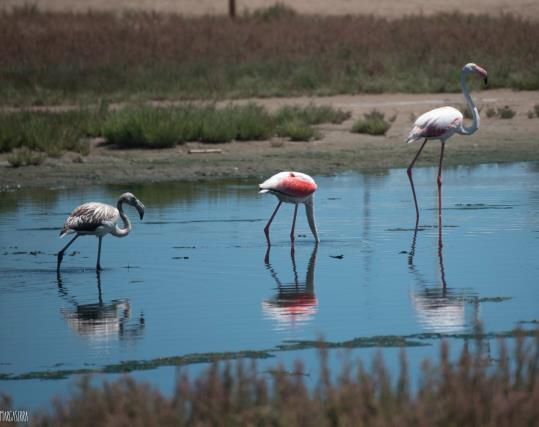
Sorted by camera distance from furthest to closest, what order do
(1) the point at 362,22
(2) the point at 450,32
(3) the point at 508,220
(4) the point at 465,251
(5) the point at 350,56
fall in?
1. (1) the point at 362,22
2. (2) the point at 450,32
3. (5) the point at 350,56
4. (3) the point at 508,220
5. (4) the point at 465,251

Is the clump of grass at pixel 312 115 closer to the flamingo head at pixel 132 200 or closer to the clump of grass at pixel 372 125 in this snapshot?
the clump of grass at pixel 372 125

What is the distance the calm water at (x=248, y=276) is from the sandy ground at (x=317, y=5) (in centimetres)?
4974

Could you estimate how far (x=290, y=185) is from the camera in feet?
49.7

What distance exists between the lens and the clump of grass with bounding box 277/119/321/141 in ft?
81.5

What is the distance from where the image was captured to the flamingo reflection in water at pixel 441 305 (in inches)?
417

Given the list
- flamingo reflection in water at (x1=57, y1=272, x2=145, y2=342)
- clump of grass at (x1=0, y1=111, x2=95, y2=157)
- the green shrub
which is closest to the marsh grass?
flamingo reflection in water at (x1=57, y1=272, x2=145, y2=342)

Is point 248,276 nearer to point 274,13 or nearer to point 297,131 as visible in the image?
point 297,131

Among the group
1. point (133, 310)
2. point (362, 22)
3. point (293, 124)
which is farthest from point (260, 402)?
point (362, 22)

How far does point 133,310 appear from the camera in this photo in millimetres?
11531

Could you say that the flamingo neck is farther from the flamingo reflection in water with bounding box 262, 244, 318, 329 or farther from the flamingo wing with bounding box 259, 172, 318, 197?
A: the flamingo reflection in water with bounding box 262, 244, 318, 329

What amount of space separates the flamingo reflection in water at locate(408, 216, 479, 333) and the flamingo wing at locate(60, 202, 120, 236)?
3060 millimetres

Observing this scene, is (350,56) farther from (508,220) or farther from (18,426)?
(18,426)

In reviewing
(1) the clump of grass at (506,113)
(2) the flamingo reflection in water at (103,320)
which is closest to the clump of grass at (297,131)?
(1) the clump of grass at (506,113)

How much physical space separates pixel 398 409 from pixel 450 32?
1364 inches
